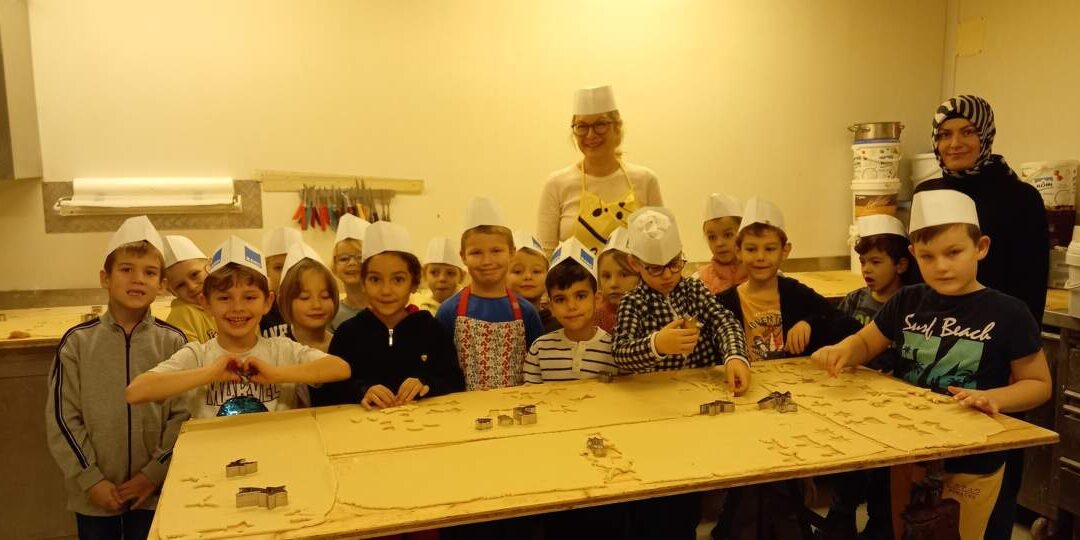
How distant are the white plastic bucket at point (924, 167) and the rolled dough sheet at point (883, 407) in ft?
8.56

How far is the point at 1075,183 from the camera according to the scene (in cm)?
376

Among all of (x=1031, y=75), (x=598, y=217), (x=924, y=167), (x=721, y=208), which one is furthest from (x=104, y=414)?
(x=1031, y=75)

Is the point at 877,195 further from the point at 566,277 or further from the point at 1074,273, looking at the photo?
the point at 566,277

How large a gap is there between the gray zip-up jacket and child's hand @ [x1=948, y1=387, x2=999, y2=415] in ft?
6.83

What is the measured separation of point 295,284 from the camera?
7.72ft

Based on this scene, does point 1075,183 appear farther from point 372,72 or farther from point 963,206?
point 372,72

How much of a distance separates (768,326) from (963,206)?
0.71 meters

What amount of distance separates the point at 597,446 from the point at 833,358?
0.94m

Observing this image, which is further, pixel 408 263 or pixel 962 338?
pixel 408 263

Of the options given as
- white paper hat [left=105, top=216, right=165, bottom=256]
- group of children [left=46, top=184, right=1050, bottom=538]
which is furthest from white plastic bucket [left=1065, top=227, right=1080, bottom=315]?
white paper hat [left=105, top=216, right=165, bottom=256]

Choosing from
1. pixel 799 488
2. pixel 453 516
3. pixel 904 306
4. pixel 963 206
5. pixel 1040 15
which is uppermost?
pixel 1040 15

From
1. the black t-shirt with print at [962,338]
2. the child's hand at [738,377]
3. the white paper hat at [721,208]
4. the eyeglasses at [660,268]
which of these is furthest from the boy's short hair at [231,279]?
the black t-shirt with print at [962,338]

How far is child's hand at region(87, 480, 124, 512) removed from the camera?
214 cm

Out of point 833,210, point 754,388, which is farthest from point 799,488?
point 833,210
